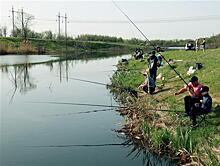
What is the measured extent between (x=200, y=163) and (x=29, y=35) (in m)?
92.7

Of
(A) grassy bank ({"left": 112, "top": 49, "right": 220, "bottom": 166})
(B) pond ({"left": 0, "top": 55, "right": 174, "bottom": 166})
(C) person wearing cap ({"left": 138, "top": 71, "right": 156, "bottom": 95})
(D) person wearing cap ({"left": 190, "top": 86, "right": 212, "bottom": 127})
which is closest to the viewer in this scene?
(A) grassy bank ({"left": 112, "top": 49, "right": 220, "bottom": 166})

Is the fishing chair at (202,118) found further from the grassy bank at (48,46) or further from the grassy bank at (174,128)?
the grassy bank at (48,46)

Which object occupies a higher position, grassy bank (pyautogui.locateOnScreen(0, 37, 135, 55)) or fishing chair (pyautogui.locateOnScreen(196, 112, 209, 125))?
grassy bank (pyautogui.locateOnScreen(0, 37, 135, 55))

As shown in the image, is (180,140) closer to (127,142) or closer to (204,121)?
(204,121)

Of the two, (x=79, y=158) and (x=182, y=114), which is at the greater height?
(x=182, y=114)

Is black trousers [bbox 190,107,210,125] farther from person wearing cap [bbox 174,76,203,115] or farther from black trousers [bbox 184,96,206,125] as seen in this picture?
person wearing cap [bbox 174,76,203,115]

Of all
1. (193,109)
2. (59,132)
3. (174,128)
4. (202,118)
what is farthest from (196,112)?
(59,132)

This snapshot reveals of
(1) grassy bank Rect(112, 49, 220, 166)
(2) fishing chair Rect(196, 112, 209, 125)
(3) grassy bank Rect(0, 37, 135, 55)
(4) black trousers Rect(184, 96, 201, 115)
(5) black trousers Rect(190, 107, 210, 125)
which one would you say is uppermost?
(3) grassy bank Rect(0, 37, 135, 55)

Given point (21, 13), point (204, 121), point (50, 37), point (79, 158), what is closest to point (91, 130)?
point (79, 158)

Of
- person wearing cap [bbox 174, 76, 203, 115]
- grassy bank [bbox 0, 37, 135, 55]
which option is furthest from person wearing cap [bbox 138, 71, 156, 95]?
grassy bank [bbox 0, 37, 135, 55]

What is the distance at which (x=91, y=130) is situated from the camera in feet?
45.2

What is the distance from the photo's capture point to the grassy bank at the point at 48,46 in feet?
223

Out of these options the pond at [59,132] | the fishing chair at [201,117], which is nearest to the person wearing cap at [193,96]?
the fishing chair at [201,117]

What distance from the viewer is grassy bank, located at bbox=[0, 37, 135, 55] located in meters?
68.1
